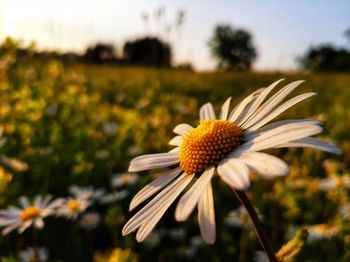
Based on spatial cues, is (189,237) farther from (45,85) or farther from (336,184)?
(45,85)

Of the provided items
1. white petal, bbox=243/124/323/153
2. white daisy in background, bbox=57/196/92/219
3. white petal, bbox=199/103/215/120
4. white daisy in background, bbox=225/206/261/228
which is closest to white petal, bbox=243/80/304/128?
white petal, bbox=243/124/323/153

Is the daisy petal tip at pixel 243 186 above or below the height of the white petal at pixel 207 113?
below

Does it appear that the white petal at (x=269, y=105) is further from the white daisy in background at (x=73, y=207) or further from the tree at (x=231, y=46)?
the tree at (x=231, y=46)

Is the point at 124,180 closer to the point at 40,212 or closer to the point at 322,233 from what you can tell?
the point at 40,212

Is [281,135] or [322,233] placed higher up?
[281,135]

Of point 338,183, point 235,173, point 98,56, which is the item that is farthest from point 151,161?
point 98,56

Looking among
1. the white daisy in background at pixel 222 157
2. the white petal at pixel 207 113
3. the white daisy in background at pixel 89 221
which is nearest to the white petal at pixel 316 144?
the white daisy in background at pixel 222 157
